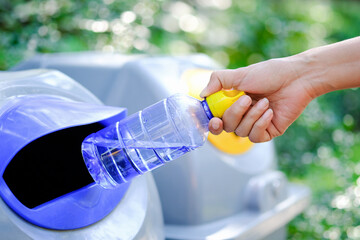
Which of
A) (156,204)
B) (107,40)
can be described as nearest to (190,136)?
(156,204)

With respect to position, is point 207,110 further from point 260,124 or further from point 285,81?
point 285,81

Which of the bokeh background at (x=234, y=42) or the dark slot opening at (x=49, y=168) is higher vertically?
the dark slot opening at (x=49, y=168)

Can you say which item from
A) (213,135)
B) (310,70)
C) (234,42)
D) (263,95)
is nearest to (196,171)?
(213,135)

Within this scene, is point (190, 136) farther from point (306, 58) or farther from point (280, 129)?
point (306, 58)

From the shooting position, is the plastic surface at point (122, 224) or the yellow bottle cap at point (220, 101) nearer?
the plastic surface at point (122, 224)

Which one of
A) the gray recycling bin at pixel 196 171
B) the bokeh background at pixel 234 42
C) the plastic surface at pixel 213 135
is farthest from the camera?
the bokeh background at pixel 234 42

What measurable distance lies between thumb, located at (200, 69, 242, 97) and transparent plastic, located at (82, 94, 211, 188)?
48 millimetres

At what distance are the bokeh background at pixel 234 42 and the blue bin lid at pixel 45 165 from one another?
5.30ft

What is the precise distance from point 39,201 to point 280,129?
0.77 meters

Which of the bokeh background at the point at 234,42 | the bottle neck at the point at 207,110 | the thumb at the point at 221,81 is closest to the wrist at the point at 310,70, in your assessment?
the thumb at the point at 221,81

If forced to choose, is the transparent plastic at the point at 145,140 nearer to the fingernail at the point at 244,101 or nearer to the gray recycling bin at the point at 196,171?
the fingernail at the point at 244,101

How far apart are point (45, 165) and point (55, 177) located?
0.05 meters

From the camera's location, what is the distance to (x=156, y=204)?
1.43 metres

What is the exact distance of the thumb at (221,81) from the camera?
1.35 metres
